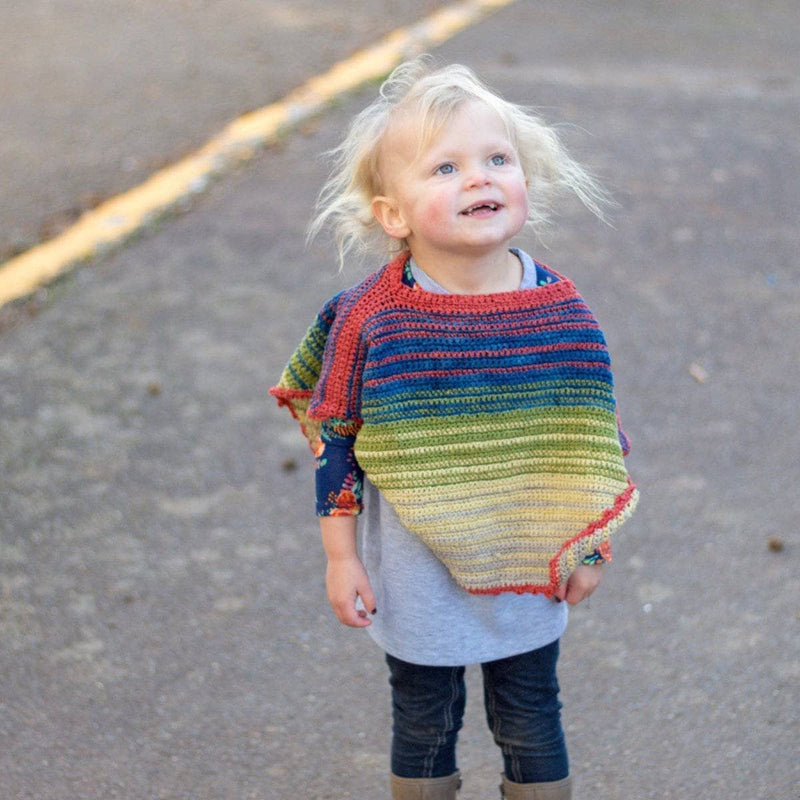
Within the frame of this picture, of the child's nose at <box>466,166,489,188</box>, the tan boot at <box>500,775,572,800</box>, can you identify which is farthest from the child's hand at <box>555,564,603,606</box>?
the child's nose at <box>466,166,489,188</box>

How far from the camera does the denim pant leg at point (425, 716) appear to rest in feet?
7.77

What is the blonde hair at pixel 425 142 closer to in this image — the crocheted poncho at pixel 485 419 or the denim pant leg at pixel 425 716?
the crocheted poncho at pixel 485 419

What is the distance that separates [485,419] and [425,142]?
0.46m

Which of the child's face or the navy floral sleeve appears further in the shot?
the navy floral sleeve

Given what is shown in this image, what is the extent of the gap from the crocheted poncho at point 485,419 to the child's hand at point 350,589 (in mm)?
136

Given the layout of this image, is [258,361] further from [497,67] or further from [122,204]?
[497,67]

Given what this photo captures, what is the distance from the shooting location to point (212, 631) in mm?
3232

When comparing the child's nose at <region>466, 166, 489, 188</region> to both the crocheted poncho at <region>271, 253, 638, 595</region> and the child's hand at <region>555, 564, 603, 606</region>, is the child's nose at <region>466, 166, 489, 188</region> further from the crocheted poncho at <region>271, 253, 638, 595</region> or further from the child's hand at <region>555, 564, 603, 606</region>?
the child's hand at <region>555, 564, 603, 606</region>

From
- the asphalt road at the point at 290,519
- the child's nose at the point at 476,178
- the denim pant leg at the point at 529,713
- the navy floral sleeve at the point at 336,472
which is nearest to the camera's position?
the child's nose at the point at 476,178

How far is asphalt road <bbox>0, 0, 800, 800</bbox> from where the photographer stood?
2848mm

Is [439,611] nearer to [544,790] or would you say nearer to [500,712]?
[500,712]

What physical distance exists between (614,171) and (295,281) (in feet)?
5.86

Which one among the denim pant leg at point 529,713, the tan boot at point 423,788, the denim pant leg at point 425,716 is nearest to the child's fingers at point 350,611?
the denim pant leg at point 425,716

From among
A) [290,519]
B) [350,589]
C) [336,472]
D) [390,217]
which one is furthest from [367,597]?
[290,519]
